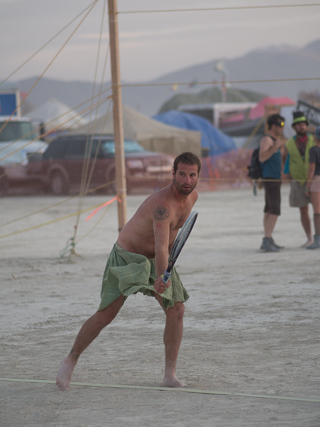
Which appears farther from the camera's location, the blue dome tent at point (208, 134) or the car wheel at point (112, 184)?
the blue dome tent at point (208, 134)

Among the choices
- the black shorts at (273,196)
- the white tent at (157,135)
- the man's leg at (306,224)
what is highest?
the black shorts at (273,196)

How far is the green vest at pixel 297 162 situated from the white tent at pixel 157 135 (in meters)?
16.1

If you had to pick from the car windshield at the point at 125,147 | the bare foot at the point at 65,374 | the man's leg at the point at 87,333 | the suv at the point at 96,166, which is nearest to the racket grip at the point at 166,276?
the man's leg at the point at 87,333

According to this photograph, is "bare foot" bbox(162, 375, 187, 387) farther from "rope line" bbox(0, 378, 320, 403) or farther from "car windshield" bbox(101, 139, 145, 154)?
"car windshield" bbox(101, 139, 145, 154)

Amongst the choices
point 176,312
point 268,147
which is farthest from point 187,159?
point 268,147

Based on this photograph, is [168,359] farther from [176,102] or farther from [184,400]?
[176,102]

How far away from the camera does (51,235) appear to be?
13828 mm

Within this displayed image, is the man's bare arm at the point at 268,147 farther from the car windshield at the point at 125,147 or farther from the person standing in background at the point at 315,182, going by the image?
the car windshield at the point at 125,147

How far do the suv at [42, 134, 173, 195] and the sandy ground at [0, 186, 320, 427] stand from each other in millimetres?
10665

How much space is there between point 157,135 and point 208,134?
2.50m

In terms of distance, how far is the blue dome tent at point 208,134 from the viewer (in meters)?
29.6

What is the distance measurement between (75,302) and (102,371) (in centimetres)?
247

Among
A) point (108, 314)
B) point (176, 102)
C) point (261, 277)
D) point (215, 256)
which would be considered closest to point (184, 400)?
point (108, 314)

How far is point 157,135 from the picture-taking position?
2844 cm
